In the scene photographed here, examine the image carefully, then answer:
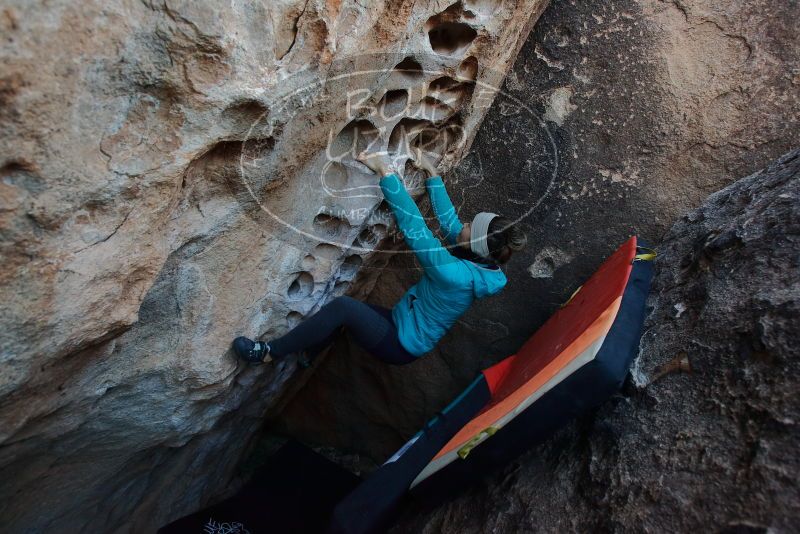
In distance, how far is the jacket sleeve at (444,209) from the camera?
1.65m

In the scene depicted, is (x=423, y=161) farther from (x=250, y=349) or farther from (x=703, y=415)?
(x=703, y=415)

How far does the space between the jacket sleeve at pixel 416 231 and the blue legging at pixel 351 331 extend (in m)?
0.25

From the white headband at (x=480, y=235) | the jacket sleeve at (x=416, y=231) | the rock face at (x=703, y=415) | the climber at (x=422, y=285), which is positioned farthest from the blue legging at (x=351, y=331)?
the rock face at (x=703, y=415)

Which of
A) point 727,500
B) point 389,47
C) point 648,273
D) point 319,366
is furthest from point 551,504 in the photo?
point 319,366

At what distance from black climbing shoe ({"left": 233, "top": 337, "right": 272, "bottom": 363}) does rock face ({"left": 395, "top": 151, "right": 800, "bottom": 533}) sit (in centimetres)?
71

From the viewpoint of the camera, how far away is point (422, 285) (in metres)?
1.65

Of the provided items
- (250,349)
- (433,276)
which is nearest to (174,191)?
(250,349)

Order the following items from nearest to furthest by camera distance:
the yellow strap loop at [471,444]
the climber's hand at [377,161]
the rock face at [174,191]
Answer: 1. the rock face at [174,191]
2. the yellow strap loop at [471,444]
3. the climber's hand at [377,161]

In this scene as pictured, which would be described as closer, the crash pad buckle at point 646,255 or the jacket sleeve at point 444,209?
the crash pad buckle at point 646,255

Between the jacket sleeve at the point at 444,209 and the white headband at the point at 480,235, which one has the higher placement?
the jacket sleeve at the point at 444,209

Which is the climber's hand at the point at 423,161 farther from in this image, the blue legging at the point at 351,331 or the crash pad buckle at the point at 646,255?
the crash pad buckle at the point at 646,255

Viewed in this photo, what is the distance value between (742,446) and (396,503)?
0.88m

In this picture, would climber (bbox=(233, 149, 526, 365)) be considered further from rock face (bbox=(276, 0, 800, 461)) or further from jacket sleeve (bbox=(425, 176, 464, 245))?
rock face (bbox=(276, 0, 800, 461))

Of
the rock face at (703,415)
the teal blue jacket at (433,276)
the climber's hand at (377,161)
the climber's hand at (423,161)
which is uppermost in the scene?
the climber's hand at (377,161)
